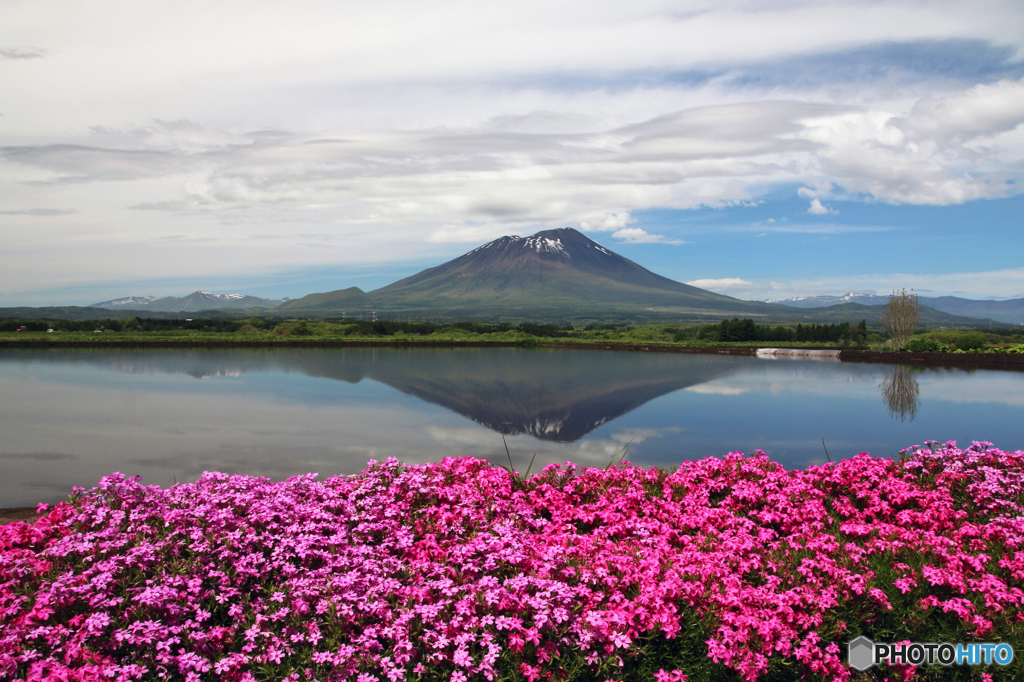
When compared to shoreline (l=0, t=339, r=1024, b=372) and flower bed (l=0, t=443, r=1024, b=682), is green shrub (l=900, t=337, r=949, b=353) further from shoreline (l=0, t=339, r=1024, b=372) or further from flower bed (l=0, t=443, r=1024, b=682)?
flower bed (l=0, t=443, r=1024, b=682)

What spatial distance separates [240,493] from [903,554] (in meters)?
5.34

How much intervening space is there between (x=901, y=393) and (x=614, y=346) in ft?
92.4

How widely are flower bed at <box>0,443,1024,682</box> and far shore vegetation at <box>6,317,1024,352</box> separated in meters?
36.0

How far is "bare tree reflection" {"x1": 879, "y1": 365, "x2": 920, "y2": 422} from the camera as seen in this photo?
15.2 meters

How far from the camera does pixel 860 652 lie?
396 centimetres

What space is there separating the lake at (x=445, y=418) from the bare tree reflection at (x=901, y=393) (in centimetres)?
13

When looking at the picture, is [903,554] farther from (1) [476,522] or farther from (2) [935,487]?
(1) [476,522]

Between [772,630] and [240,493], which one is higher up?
[240,493]

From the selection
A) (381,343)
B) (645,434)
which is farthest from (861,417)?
(381,343)

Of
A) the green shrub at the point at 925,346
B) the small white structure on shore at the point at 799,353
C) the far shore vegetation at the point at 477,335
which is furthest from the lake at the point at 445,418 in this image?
the far shore vegetation at the point at 477,335

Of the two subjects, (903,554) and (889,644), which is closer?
(889,644)

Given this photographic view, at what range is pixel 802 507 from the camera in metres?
5.70

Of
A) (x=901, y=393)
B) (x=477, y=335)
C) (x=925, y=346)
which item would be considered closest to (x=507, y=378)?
(x=901, y=393)

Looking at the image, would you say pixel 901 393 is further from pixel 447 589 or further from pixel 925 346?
pixel 925 346
